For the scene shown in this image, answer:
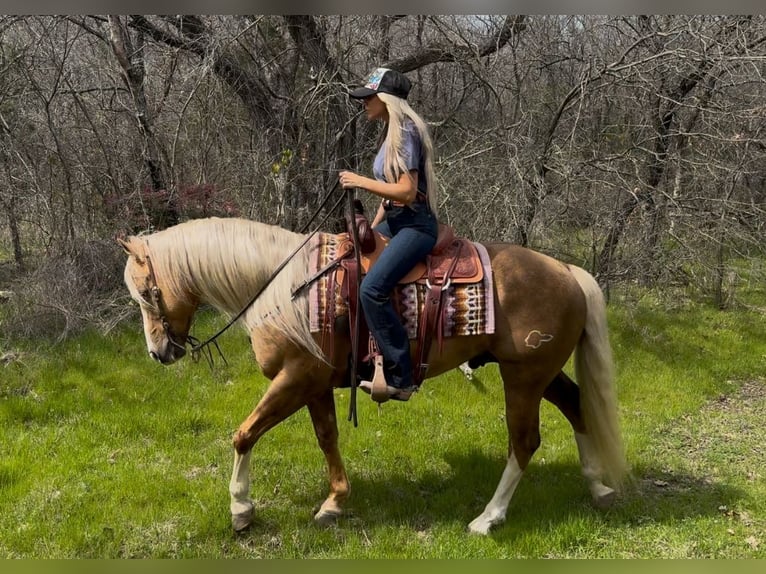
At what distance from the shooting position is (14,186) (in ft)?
21.8

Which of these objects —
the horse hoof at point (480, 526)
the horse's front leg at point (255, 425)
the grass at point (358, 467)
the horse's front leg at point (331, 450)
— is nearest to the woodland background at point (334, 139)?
the grass at point (358, 467)

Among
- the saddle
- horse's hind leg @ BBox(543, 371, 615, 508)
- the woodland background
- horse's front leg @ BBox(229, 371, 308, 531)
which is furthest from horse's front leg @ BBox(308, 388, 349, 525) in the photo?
the woodland background

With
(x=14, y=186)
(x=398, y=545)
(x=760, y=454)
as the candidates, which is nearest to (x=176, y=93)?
(x=14, y=186)

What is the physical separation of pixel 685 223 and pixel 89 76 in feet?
25.4

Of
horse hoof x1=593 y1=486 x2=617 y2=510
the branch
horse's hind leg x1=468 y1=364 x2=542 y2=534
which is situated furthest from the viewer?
the branch

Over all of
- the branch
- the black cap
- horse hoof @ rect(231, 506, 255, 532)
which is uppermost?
the branch

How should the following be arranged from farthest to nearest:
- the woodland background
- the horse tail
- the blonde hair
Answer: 1. the woodland background
2. the horse tail
3. the blonde hair

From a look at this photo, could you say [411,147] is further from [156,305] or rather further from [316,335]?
[156,305]

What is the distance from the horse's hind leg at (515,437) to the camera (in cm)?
351

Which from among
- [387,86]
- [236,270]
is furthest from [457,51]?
[236,270]

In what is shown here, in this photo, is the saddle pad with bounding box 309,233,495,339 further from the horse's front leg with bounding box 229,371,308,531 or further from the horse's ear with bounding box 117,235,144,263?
the horse's ear with bounding box 117,235,144,263

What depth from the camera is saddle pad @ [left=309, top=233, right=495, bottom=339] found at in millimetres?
3250

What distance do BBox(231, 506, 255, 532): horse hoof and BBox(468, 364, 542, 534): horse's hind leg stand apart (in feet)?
4.40

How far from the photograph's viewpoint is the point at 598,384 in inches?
144
